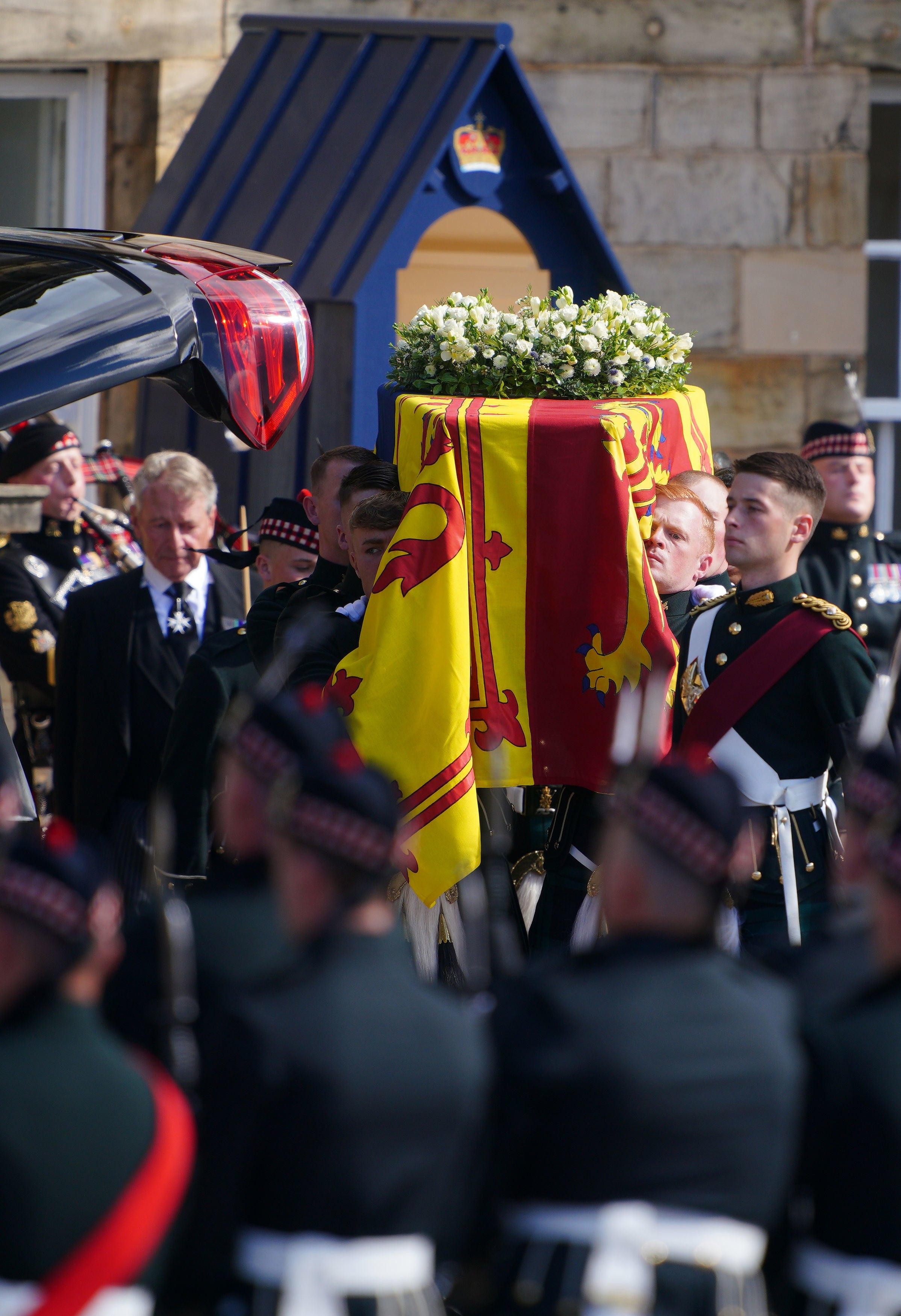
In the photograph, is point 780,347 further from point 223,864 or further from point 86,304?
point 223,864

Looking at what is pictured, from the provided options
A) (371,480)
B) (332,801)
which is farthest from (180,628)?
(332,801)

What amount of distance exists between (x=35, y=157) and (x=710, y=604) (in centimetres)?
496

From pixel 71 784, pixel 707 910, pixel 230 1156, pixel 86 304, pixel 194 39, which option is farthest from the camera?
pixel 194 39

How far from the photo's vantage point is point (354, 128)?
6602mm

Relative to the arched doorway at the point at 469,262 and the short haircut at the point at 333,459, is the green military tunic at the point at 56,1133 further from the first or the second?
the arched doorway at the point at 469,262

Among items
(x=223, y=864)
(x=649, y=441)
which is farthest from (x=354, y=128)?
(x=223, y=864)

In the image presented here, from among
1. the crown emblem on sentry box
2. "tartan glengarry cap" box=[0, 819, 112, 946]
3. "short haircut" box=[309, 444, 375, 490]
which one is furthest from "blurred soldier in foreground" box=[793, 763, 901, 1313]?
the crown emblem on sentry box

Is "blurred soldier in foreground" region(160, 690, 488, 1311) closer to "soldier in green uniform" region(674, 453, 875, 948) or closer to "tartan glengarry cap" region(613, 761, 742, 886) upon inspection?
"tartan glengarry cap" region(613, 761, 742, 886)

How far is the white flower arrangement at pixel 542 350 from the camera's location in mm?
4363

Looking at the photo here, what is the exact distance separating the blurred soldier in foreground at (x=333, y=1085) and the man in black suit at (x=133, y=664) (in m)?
2.64

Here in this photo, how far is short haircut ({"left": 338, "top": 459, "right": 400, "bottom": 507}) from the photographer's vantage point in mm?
4395

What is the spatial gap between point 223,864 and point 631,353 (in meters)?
2.05

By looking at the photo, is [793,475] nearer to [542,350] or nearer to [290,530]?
[542,350]

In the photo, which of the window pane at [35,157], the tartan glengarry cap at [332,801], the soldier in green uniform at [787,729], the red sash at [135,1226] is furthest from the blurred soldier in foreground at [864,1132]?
the window pane at [35,157]
